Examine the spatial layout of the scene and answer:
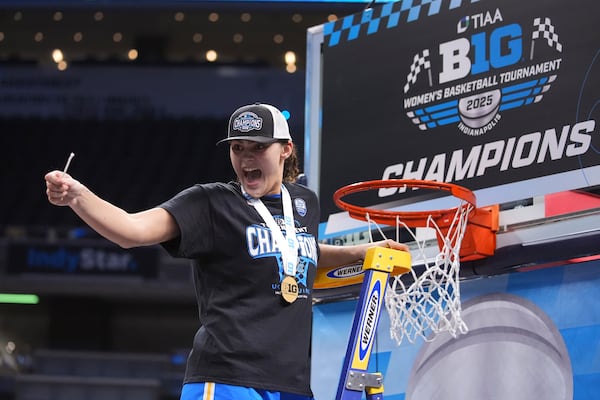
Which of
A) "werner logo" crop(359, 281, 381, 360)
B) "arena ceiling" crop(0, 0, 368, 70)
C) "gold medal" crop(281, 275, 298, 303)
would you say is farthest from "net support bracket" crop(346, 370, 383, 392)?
"arena ceiling" crop(0, 0, 368, 70)

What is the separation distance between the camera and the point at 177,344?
63.9ft

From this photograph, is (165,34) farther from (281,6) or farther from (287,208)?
(287,208)

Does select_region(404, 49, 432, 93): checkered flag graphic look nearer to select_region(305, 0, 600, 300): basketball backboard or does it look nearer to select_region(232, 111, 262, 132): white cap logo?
select_region(305, 0, 600, 300): basketball backboard

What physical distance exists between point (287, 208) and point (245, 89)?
56.2 feet

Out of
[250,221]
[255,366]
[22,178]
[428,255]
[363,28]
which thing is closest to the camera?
[255,366]

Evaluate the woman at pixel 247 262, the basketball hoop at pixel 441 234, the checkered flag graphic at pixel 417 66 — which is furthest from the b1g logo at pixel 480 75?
the woman at pixel 247 262

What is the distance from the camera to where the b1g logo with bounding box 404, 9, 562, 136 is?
11.7ft

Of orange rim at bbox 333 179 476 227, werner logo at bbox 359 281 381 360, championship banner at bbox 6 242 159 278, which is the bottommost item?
werner logo at bbox 359 281 381 360

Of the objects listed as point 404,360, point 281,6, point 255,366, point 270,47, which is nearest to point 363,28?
point 404,360

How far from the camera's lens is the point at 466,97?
3.79 m

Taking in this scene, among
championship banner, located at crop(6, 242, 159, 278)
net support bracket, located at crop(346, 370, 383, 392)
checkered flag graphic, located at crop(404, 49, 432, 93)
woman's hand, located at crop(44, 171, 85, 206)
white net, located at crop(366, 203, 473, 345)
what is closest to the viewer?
woman's hand, located at crop(44, 171, 85, 206)

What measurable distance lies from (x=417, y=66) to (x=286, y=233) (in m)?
1.46

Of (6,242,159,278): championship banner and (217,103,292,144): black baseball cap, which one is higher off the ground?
(6,242,159,278): championship banner

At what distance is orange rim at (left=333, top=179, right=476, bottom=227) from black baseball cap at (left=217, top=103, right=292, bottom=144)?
0.60 meters
